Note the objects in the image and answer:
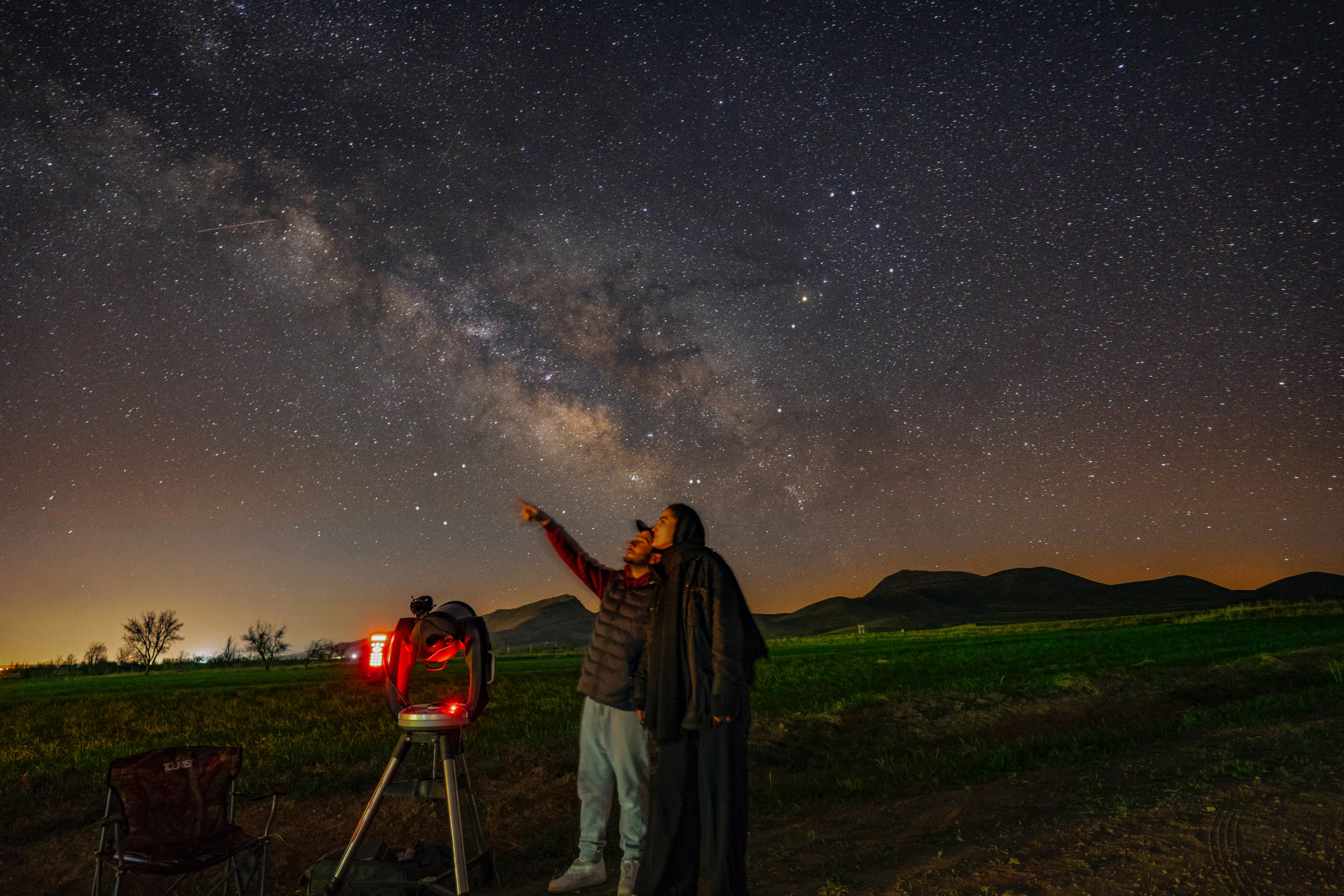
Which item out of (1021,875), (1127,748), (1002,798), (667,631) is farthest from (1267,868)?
(1127,748)

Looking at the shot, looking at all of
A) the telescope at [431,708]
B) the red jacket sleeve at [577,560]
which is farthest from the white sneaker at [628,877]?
the red jacket sleeve at [577,560]

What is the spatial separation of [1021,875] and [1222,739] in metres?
6.14

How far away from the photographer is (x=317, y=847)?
20.6ft

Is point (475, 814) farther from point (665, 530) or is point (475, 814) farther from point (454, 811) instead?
point (665, 530)

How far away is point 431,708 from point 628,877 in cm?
166

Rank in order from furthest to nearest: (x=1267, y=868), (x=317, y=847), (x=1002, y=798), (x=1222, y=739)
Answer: (x=1222, y=739) → (x=1002, y=798) → (x=317, y=847) → (x=1267, y=868)

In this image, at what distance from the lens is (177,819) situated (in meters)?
4.52

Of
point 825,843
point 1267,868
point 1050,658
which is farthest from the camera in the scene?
point 1050,658

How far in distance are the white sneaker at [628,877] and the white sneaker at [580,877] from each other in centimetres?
29

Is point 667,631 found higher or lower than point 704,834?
higher

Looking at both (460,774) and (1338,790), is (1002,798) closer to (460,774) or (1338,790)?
(1338,790)

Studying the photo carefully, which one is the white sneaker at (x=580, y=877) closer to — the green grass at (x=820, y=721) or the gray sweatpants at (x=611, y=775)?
the gray sweatpants at (x=611, y=775)

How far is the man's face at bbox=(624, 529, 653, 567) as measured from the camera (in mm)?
4555

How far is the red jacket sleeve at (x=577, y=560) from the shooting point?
5.19 m
